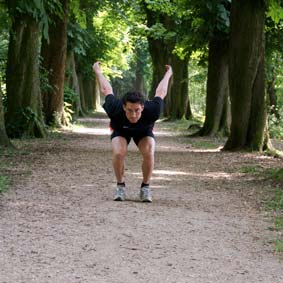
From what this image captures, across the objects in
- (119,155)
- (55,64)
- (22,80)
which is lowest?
(119,155)

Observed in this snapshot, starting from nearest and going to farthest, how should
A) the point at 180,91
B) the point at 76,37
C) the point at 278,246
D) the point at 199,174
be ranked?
the point at 278,246 → the point at 199,174 → the point at 76,37 → the point at 180,91

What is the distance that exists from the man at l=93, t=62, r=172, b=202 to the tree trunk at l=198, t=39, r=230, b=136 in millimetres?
12017

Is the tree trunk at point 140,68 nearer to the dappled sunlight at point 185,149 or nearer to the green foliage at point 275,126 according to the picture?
the green foliage at point 275,126

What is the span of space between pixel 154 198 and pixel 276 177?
2432 mm

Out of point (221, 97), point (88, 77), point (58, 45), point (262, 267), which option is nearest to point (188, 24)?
point (221, 97)

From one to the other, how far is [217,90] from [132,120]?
42.8 ft

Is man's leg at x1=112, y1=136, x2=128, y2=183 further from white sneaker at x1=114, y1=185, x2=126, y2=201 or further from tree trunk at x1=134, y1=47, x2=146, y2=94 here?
tree trunk at x1=134, y1=47, x2=146, y2=94

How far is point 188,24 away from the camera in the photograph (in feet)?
64.0

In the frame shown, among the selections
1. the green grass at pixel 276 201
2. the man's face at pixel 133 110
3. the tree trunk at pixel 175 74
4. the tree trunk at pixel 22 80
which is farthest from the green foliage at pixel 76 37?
the man's face at pixel 133 110

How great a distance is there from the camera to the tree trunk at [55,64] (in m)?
21.2

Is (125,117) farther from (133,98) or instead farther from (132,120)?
(133,98)

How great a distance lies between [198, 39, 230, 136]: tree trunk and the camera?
19672mm

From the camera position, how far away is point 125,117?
7.52 metres

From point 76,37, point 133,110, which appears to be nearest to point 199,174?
point 133,110
